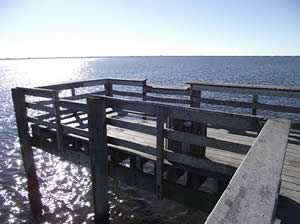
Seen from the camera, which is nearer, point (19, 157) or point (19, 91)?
point (19, 91)

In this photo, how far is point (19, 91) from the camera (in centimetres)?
664

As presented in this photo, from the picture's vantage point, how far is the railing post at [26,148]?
6.71 metres

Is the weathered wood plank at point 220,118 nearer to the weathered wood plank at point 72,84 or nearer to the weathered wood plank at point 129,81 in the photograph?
the weathered wood plank at point 72,84

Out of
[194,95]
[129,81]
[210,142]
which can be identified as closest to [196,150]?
[210,142]

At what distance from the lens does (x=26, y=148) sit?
23.5 feet

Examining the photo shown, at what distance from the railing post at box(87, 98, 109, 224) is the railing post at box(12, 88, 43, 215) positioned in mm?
2957

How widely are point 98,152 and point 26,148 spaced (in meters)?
3.40

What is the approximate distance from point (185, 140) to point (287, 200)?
152cm

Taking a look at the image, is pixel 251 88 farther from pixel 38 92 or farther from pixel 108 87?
pixel 38 92

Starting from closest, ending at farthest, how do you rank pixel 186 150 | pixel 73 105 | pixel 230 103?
pixel 186 150 → pixel 73 105 → pixel 230 103

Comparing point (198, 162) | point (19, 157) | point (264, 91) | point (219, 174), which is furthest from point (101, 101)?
point (19, 157)

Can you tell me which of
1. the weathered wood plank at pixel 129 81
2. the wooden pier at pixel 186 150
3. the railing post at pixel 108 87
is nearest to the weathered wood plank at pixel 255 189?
the wooden pier at pixel 186 150

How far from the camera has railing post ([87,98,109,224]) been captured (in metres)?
4.62

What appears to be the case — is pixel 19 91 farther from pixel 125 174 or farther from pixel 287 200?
pixel 287 200
